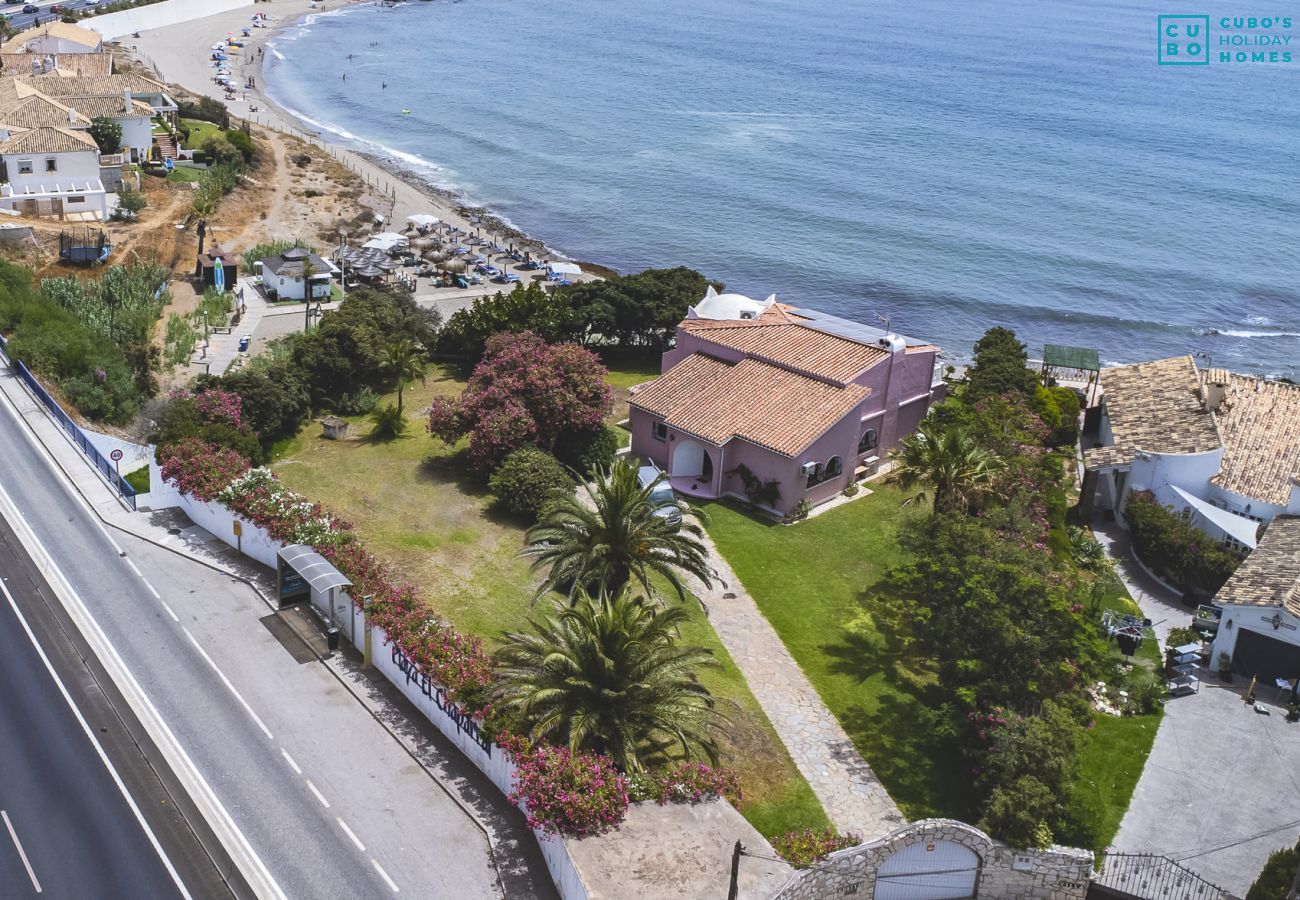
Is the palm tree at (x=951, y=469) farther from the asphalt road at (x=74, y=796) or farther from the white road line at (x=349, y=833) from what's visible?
the asphalt road at (x=74, y=796)

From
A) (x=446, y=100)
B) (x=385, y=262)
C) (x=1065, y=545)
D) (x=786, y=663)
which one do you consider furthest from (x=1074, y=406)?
(x=446, y=100)

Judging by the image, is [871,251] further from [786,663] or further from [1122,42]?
[1122,42]

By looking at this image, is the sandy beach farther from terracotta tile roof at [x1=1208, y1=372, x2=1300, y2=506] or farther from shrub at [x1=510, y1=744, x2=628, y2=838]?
shrub at [x1=510, y1=744, x2=628, y2=838]

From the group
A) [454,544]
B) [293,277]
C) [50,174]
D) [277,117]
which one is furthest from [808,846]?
[277,117]

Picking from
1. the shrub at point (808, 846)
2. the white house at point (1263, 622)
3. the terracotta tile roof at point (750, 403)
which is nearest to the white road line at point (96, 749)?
the shrub at point (808, 846)

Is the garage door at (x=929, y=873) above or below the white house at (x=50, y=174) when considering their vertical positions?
below

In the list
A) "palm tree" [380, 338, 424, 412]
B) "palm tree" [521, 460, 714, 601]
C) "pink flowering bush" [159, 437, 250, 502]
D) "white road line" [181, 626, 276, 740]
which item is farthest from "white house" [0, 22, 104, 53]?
"palm tree" [521, 460, 714, 601]
